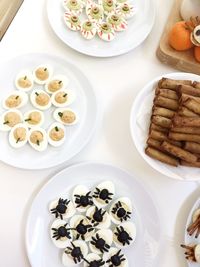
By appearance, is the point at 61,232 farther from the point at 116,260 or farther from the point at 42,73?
the point at 42,73

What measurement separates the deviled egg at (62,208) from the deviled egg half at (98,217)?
4 cm

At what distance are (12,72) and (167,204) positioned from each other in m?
0.54

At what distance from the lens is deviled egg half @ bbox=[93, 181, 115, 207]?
862 mm

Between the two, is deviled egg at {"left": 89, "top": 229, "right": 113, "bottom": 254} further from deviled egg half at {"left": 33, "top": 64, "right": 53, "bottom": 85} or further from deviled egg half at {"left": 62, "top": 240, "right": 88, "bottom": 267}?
deviled egg half at {"left": 33, "top": 64, "right": 53, "bottom": 85}

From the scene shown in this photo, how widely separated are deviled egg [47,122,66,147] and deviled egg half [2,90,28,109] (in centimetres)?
10

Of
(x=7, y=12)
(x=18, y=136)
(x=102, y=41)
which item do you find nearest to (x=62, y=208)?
(x=18, y=136)

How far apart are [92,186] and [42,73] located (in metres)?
0.34

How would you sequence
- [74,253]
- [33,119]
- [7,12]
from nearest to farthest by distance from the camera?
1. [74,253]
2. [33,119]
3. [7,12]

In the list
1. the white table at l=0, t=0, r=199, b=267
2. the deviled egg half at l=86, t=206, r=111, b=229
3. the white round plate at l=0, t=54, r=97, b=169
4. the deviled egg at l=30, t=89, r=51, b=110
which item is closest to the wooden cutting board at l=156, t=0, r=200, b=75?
the white table at l=0, t=0, r=199, b=267

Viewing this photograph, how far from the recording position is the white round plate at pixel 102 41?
1.01 m

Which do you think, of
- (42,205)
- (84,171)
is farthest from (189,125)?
(42,205)

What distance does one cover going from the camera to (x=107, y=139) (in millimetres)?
948

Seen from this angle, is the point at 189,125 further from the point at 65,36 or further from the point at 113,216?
the point at 65,36

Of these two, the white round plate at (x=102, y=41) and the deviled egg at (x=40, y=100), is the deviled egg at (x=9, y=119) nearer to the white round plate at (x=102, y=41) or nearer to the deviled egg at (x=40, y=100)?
the deviled egg at (x=40, y=100)
